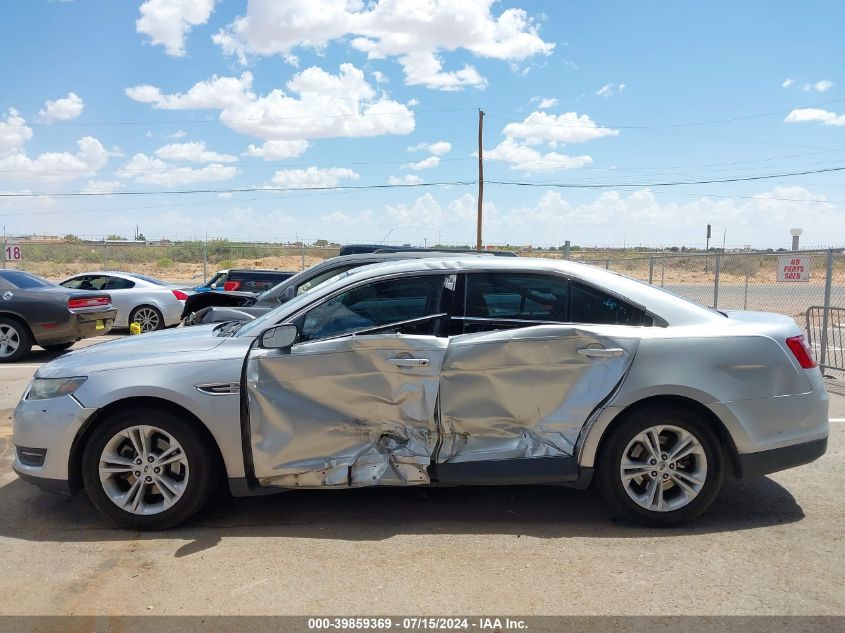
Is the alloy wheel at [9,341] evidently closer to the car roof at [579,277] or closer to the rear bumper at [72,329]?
the rear bumper at [72,329]

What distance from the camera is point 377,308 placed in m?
4.31

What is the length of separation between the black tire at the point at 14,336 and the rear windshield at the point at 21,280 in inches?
20.8

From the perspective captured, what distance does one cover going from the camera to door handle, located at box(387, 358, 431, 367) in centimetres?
411

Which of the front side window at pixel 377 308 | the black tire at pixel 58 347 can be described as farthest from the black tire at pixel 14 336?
the front side window at pixel 377 308

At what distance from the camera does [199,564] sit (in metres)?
3.74

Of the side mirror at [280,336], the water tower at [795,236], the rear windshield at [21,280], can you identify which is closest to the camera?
the side mirror at [280,336]

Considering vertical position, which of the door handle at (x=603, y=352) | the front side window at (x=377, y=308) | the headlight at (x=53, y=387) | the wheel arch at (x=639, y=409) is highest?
the front side window at (x=377, y=308)

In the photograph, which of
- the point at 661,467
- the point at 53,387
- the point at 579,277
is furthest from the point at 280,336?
the point at 661,467

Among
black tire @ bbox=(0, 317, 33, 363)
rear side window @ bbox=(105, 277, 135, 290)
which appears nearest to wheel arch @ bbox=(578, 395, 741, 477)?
black tire @ bbox=(0, 317, 33, 363)

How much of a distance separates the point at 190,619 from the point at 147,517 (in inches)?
44.1

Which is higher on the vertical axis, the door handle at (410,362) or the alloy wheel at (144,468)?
the door handle at (410,362)

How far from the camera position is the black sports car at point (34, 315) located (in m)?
10.2

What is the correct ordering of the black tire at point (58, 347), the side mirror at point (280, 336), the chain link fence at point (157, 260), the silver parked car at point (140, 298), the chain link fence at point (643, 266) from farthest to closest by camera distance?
1. the chain link fence at point (157, 260)
2. the chain link fence at point (643, 266)
3. the silver parked car at point (140, 298)
4. the black tire at point (58, 347)
5. the side mirror at point (280, 336)

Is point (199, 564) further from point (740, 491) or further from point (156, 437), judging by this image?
point (740, 491)
